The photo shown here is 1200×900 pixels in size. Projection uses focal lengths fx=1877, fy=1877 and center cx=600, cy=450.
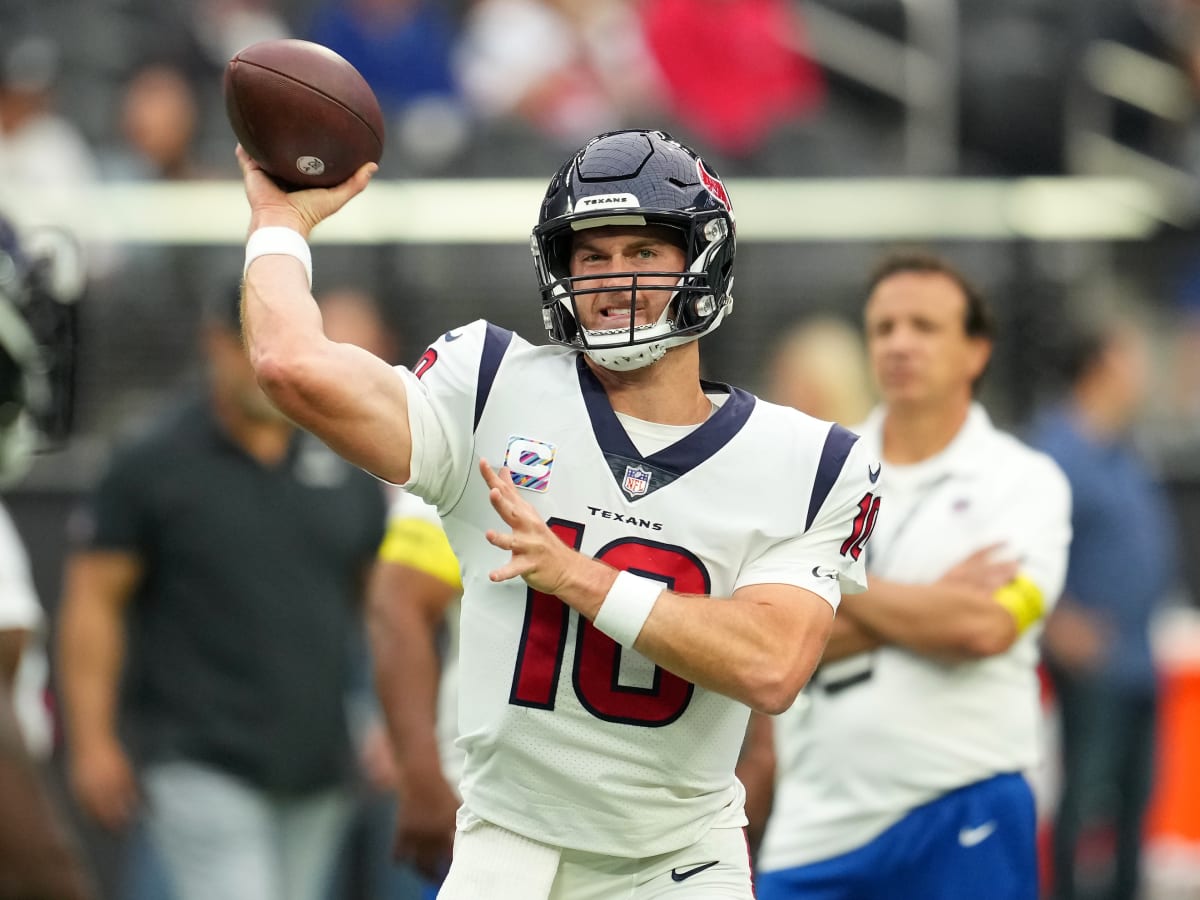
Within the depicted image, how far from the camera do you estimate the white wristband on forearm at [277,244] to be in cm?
325

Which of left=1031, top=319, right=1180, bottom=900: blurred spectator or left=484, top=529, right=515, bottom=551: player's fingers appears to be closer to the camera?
left=484, top=529, right=515, bottom=551: player's fingers

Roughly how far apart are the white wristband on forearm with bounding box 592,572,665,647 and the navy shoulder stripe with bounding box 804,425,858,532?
0.43 meters

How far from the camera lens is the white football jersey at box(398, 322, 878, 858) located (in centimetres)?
337

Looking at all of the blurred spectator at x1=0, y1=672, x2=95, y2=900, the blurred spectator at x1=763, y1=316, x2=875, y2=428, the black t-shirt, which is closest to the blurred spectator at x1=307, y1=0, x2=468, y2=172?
the blurred spectator at x1=763, y1=316, x2=875, y2=428

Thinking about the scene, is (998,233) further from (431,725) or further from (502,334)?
(502,334)

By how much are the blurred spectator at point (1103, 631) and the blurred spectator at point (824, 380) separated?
0.89 meters

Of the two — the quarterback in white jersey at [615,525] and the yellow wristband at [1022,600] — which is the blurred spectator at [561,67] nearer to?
the yellow wristband at [1022,600]

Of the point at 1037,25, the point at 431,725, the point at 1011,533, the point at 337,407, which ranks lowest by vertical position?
the point at 431,725

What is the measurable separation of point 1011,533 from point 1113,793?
3476 mm

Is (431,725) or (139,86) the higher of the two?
(139,86)

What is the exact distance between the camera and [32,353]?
4.86 meters

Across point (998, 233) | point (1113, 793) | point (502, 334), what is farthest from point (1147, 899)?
point (502, 334)

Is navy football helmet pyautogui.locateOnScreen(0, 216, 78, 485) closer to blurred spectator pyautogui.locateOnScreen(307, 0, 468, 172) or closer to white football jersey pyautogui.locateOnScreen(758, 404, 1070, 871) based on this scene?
white football jersey pyautogui.locateOnScreen(758, 404, 1070, 871)

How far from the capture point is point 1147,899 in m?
8.70
